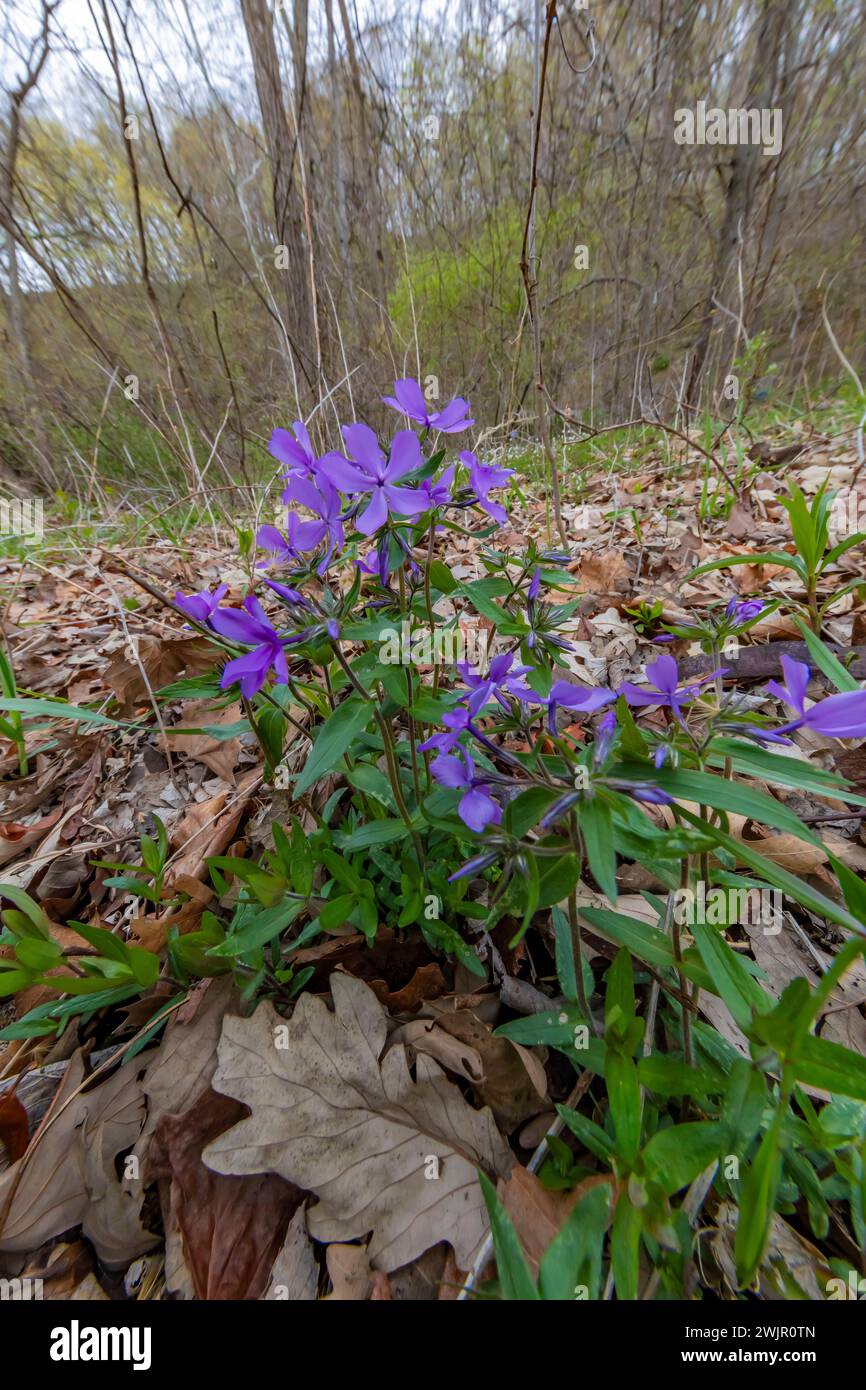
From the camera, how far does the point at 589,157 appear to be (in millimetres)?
6992

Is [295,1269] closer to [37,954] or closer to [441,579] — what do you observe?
[37,954]

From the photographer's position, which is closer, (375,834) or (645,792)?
(645,792)

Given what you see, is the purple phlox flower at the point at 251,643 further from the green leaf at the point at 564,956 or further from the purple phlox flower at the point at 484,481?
the green leaf at the point at 564,956

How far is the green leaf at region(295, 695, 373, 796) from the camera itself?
3.63 feet

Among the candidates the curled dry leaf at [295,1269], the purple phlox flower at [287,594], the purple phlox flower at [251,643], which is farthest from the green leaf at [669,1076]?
Result: the purple phlox flower at [287,594]

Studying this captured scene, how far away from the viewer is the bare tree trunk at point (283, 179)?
4484 mm

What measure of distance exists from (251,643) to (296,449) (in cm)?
43

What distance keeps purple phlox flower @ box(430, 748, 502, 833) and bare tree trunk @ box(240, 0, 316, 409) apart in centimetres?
438

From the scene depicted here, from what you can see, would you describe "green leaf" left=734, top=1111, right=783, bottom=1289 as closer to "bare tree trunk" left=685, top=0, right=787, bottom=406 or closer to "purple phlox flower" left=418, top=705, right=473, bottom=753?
"purple phlox flower" left=418, top=705, right=473, bottom=753

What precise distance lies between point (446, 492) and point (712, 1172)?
1.30m

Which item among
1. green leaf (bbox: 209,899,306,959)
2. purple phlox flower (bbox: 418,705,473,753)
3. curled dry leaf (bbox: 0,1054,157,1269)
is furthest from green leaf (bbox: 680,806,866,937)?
curled dry leaf (bbox: 0,1054,157,1269)

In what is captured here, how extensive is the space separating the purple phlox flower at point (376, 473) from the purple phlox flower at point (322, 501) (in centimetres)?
3

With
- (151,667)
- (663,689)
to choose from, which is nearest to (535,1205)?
(663,689)

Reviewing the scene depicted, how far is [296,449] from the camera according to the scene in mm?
1179
